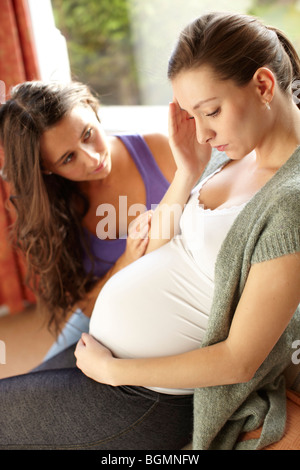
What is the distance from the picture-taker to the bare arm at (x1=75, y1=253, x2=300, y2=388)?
0.82 metres

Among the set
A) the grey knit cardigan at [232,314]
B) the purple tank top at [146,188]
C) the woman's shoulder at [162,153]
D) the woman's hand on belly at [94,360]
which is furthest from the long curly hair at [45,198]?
the grey knit cardigan at [232,314]

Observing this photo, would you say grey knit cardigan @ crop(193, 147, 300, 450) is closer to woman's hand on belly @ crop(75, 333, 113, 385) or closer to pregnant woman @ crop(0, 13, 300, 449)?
pregnant woman @ crop(0, 13, 300, 449)

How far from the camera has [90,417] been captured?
108cm

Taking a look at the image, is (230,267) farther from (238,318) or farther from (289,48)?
(289,48)

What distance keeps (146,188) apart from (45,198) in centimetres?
32

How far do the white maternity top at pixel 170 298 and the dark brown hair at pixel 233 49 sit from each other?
28 centimetres

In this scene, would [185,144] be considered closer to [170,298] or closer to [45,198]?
[170,298]

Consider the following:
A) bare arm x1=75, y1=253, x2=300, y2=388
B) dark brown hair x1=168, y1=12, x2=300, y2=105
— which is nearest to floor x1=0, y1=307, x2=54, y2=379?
bare arm x1=75, y1=253, x2=300, y2=388

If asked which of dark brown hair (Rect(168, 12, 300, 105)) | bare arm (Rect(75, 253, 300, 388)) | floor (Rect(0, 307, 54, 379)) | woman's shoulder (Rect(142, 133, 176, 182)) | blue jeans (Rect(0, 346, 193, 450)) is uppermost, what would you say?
dark brown hair (Rect(168, 12, 300, 105))

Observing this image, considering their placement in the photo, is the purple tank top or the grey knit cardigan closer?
the grey knit cardigan

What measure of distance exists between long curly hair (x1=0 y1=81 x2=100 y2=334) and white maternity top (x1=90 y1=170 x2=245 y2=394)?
0.47 meters

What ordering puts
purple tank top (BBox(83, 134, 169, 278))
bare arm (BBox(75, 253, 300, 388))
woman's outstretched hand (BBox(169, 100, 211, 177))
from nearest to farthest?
bare arm (BBox(75, 253, 300, 388)) → woman's outstretched hand (BBox(169, 100, 211, 177)) → purple tank top (BBox(83, 134, 169, 278))

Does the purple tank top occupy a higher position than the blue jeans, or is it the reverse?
the purple tank top

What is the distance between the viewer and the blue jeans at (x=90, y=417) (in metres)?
1.08
